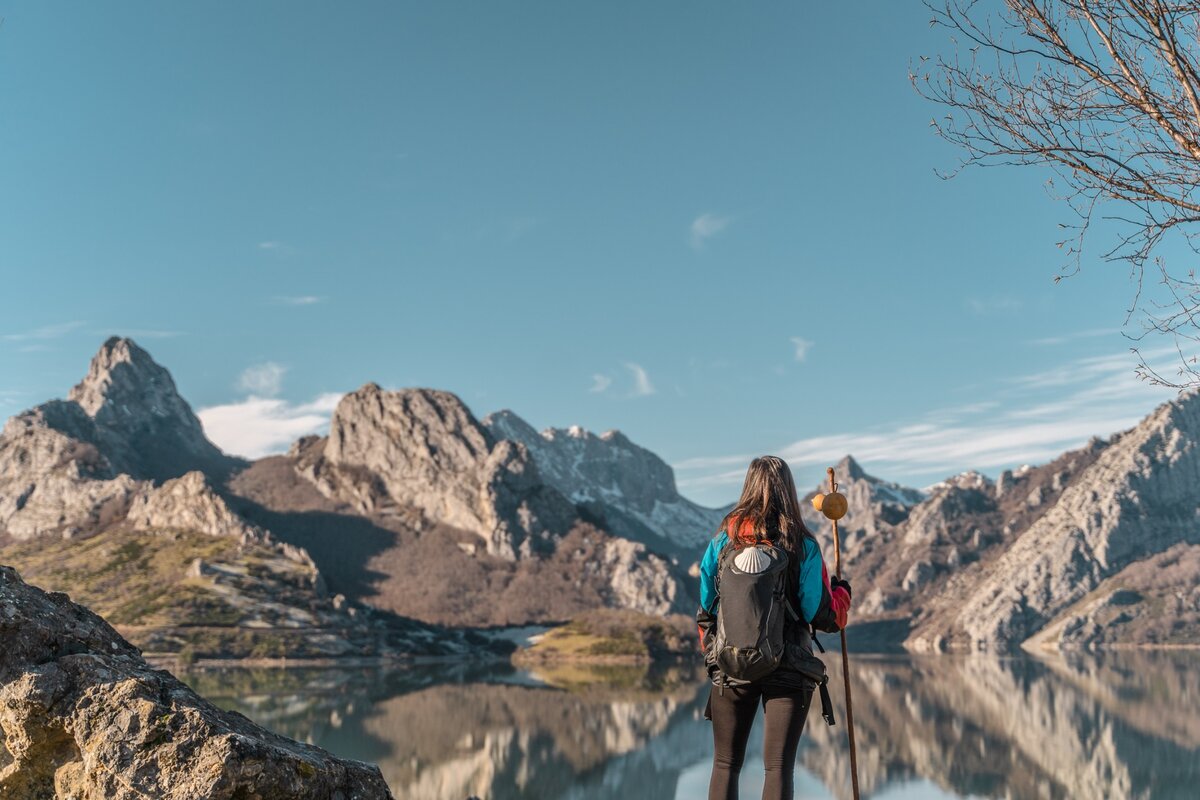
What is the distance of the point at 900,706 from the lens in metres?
116

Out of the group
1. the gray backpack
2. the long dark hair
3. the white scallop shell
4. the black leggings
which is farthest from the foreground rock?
the long dark hair

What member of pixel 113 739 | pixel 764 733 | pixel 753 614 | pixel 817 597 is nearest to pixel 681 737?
pixel 764 733

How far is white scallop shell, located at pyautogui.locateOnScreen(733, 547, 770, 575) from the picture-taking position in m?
7.56

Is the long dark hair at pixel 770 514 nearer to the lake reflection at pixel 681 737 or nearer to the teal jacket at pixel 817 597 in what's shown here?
the teal jacket at pixel 817 597

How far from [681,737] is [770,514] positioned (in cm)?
8618

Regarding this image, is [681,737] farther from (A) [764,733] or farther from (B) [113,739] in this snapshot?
(B) [113,739]

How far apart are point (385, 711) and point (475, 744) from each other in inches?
1000

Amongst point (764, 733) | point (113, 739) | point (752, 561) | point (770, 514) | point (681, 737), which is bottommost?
point (681, 737)

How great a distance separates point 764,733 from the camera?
7500 millimetres

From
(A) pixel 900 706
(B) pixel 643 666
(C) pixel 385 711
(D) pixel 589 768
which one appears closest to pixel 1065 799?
(D) pixel 589 768

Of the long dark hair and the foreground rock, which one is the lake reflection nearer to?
the foreground rock

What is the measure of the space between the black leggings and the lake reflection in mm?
53689

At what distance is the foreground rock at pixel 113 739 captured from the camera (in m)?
6.64

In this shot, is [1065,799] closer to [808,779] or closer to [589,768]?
[808,779]
